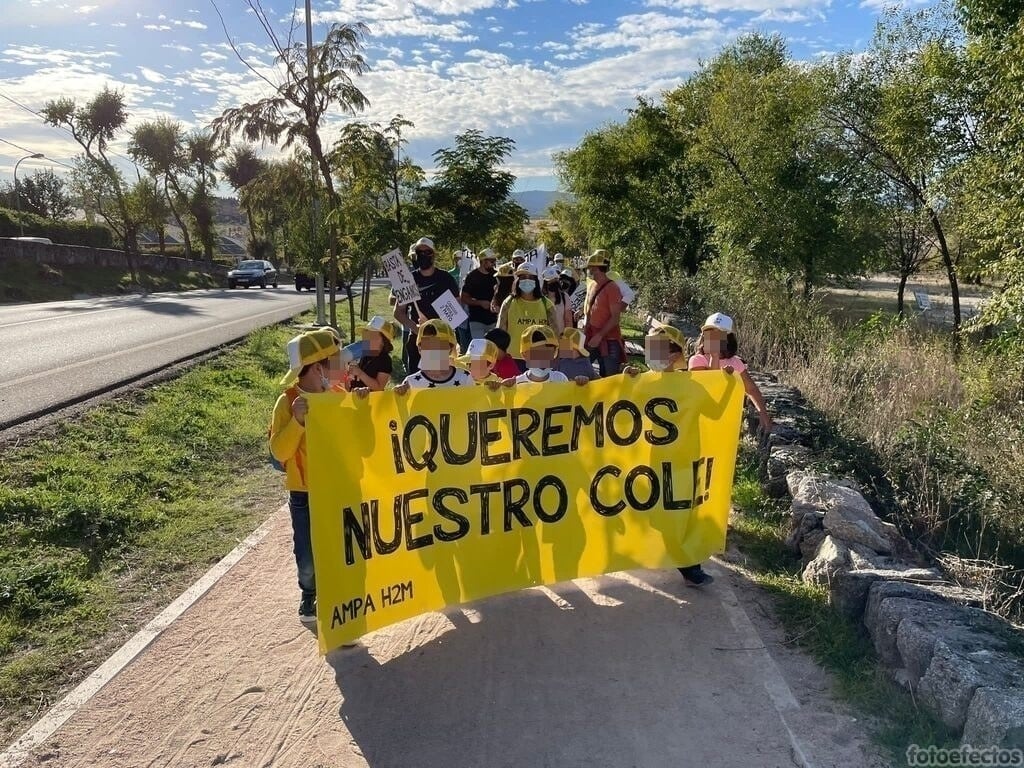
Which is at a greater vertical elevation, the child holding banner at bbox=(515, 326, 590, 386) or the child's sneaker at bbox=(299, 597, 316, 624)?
the child holding banner at bbox=(515, 326, 590, 386)

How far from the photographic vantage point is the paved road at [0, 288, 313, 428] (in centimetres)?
859

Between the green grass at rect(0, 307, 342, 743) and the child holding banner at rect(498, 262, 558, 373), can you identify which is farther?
the child holding banner at rect(498, 262, 558, 373)

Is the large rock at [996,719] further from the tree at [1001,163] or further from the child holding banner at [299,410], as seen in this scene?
the tree at [1001,163]

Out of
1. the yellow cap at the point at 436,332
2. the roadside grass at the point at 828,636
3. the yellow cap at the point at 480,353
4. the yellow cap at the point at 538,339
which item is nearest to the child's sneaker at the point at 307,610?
the yellow cap at the point at 436,332

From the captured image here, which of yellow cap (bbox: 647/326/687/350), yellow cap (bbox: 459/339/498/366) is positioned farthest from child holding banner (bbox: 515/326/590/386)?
yellow cap (bbox: 647/326/687/350)

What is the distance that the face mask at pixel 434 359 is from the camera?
4.26 metres

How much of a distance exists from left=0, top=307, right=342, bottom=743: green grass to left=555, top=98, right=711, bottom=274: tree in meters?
18.0

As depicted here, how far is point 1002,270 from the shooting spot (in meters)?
8.76

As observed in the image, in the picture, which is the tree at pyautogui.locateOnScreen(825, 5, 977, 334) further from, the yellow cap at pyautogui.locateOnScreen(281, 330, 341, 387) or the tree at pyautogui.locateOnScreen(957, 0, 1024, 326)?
the yellow cap at pyautogui.locateOnScreen(281, 330, 341, 387)

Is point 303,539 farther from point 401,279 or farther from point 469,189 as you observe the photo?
point 469,189

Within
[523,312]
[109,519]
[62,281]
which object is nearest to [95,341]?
[109,519]

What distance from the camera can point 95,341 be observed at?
12.9m

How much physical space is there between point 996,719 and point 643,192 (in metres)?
23.5

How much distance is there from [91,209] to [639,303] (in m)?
32.2
